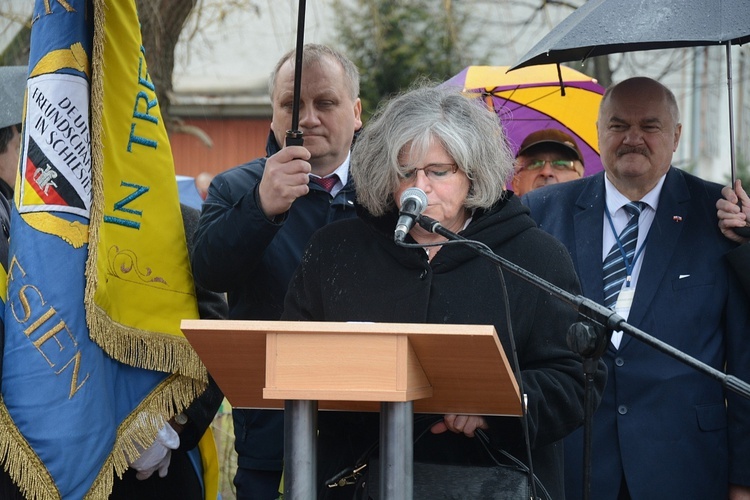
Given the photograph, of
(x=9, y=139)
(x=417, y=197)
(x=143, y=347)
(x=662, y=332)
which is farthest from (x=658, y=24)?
(x=9, y=139)

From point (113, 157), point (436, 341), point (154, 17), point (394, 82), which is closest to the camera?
point (436, 341)

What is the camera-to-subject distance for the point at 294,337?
266 centimetres

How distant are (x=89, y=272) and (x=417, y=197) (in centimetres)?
124

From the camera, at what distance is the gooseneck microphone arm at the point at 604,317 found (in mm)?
2498

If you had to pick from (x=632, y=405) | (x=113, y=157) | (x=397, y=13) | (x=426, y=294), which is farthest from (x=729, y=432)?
(x=397, y=13)

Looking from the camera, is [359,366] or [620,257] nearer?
[359,366]

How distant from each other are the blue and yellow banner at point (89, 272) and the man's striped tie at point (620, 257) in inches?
61.9

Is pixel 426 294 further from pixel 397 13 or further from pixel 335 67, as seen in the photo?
pixel 397 13

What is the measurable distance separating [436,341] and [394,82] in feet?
40.0

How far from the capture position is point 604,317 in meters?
2.66

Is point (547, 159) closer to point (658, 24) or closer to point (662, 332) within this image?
point (662, 332)

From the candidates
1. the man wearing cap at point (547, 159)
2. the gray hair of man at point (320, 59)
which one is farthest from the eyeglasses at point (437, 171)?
the man wearing cap at point (547, 159)

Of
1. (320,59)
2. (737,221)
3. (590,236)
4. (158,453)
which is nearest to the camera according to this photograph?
(158,453)

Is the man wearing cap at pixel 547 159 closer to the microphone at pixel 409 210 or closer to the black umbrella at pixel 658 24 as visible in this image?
the black umbrella at pixel 658 24
